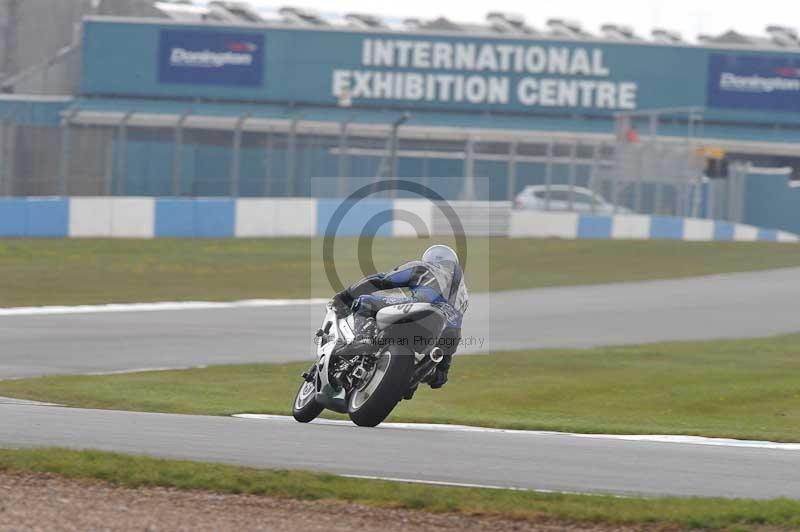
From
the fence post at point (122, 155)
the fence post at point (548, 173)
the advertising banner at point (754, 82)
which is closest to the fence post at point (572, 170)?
the fence post at point (548, 173)

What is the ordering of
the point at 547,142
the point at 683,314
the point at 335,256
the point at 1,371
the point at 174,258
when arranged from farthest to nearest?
1. the point at 547,142
2. the point at 335,256
3. the point at 174,258
4. the point at 683,314
5. the point at 1,371

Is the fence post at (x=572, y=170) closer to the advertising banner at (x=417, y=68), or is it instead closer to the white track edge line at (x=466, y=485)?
the advertising banner at (x=417, y=68)

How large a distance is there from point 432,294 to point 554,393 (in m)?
4.15

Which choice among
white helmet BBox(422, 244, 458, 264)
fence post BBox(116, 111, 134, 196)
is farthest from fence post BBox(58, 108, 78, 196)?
white helmet BBox(422, 244, 458, 264)

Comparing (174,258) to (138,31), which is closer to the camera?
(174,258)

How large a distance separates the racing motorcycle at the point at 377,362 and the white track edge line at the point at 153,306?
9825 mm

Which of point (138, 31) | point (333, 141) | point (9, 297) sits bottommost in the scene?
point (9, 297)

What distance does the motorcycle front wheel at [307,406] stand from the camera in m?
10.1

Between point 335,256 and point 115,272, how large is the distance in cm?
692

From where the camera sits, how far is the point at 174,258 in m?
26.5

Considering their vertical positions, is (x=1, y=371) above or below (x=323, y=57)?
below

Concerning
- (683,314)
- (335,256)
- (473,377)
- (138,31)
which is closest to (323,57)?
(138,31)

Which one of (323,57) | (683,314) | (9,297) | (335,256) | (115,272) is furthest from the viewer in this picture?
(323,57)

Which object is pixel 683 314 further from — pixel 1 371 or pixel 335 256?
pixel 1 371
